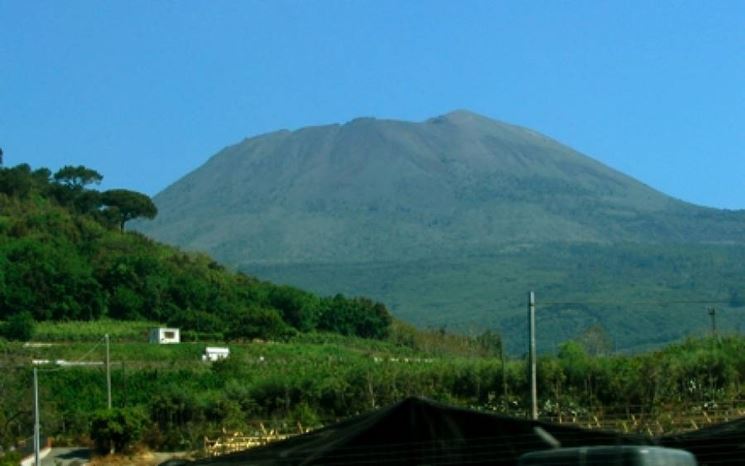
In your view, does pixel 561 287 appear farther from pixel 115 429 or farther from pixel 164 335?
pixel 115 429

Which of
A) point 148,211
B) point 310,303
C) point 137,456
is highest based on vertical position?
point 148,211

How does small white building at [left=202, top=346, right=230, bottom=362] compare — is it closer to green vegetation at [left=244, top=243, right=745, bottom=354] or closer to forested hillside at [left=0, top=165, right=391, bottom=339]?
forested hillside at [left=0, top=165, right=391, bottom=339]

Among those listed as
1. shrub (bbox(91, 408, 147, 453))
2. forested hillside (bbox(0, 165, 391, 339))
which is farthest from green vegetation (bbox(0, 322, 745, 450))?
forested hillside (bbox(0, 165, 391, 339))

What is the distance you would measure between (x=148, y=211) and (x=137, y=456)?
212 feet

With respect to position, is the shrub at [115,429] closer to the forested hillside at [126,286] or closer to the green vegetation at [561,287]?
the forested hillside at [126,286]

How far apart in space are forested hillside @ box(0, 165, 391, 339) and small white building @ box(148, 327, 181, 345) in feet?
9.84

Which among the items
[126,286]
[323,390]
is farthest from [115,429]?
[126,286]

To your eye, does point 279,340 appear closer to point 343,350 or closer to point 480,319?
point 343,350

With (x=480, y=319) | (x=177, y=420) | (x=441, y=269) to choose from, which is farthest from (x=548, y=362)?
(x=441, y=269)

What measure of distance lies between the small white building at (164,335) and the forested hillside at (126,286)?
9.84ft

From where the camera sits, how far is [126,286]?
3046 inches

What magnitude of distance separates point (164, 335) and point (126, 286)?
10210mm

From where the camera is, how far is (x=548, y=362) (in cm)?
4262

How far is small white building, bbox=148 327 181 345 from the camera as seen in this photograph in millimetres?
66688
